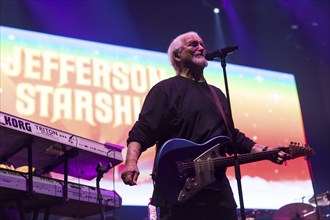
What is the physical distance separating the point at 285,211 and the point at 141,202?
146cm

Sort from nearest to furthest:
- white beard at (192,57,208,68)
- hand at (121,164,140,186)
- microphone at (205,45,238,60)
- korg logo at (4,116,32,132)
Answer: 1. hand at (121,164,140,186)
2. microphone at (205,45,238,60)
3. white beard at (192,57,208,68)
4. korg logo at (4,116,32,132)

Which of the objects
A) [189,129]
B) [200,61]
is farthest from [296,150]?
[200,61]

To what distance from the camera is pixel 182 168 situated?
2.30 meters

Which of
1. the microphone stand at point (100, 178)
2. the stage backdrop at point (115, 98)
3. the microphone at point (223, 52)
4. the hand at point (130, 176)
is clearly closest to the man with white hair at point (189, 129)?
the hand at point (130, 176)

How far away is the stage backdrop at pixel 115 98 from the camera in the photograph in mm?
4883

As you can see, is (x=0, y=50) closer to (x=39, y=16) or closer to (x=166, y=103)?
(x=39, y=16)

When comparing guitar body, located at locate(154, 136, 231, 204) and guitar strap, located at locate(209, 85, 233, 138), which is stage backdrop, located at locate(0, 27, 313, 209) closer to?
guitar strap, located at locate(209, 85, 233, 138)

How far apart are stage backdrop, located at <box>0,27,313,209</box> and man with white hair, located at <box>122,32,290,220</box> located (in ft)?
6.68

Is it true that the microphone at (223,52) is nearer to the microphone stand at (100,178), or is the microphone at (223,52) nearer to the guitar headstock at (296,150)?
the guitar headstock at (296,150)

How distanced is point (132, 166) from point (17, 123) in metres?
0.99

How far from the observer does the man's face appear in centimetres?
274

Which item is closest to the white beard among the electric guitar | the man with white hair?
the man with white hair

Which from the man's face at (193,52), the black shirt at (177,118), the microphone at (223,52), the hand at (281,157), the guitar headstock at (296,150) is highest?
the man's face at (193,52)

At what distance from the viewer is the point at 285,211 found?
4816mm
